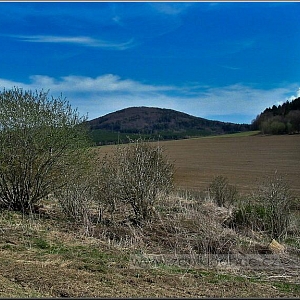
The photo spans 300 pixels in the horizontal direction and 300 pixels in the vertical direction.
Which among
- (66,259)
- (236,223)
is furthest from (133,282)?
(236,223)

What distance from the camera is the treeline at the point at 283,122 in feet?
262

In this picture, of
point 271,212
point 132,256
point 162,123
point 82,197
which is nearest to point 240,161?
point 271,212

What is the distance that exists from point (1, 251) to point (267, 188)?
8593 mm

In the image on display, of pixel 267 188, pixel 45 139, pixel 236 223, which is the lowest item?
pixel 236 223

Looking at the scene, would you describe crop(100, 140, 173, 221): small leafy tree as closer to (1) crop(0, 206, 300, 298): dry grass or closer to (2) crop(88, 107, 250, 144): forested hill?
(1) crop(0, 206, 300, 298): dry grass

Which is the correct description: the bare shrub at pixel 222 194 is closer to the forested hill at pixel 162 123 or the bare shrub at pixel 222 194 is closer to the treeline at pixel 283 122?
the treeline at pixel 283 122

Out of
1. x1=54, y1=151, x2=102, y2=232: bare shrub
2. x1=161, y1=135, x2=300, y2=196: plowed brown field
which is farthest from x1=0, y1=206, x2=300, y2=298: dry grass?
x1=161, y1=135, x2=300, y2=196: plowed brown field

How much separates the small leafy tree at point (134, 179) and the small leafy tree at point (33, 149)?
157cm

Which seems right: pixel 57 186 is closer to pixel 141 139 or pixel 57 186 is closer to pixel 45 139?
pixel 45 139

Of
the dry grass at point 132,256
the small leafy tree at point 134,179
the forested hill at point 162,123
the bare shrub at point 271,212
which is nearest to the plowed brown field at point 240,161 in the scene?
the bare shrub at point 271,212

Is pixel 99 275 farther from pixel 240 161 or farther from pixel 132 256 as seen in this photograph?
pixel 240 161

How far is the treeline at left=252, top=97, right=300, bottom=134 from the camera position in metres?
79.8

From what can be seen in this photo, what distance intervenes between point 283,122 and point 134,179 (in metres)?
75.6

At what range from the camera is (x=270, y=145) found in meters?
67.9
